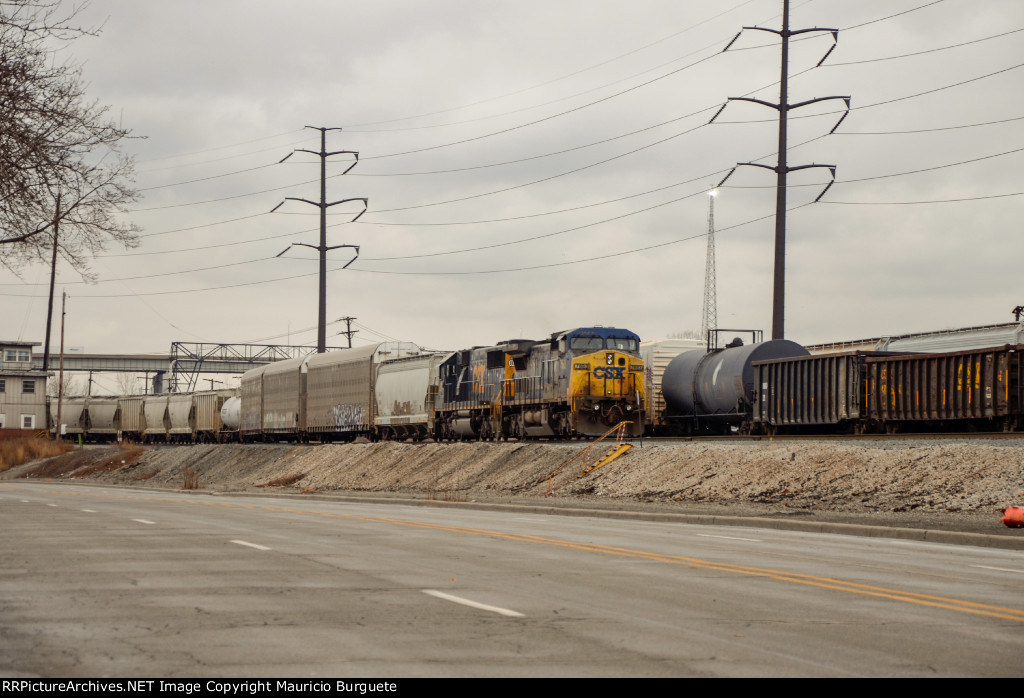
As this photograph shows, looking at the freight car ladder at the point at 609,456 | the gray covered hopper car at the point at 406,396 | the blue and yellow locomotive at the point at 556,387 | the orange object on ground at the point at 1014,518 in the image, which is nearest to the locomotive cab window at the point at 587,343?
the blue and yellow locomotive at the point at 556,387

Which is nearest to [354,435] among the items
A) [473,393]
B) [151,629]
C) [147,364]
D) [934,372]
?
[473,393]

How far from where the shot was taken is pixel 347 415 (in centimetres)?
6100

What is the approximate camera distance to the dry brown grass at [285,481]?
170ft

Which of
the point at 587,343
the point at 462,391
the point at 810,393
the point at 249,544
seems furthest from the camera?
the point at 462,391

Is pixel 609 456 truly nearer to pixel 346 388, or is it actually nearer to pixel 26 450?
pixel 346 388

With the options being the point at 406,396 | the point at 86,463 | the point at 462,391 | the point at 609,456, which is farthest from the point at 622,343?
the point at 86,463

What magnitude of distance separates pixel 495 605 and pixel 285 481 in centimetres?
4291

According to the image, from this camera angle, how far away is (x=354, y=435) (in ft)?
205

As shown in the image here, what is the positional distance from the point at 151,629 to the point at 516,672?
10.7 ft

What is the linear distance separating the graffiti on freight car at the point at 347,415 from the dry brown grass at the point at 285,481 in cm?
615

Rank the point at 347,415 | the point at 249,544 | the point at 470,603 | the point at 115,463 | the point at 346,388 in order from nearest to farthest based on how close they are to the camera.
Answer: the point at 470,603 → the point at 249,544 → the point at 347,415 → the point at 346,388 → the point at 115,463

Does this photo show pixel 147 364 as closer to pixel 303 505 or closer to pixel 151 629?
pixel 303 505

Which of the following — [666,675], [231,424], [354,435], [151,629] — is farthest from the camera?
[231,424]
